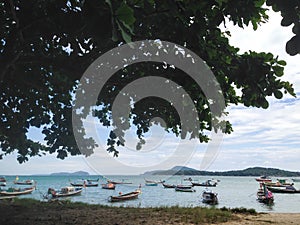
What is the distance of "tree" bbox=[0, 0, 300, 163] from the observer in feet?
12.4

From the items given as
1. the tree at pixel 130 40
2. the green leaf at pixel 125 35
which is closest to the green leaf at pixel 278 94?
the tree at pixel 130 40

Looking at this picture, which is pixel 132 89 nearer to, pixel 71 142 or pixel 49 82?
pixel 49 82

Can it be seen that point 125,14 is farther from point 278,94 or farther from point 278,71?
point 278,94

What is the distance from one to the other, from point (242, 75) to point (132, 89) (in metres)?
3.68

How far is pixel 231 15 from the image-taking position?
6.09 m

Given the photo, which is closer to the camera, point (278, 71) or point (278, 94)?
point (278, 71)

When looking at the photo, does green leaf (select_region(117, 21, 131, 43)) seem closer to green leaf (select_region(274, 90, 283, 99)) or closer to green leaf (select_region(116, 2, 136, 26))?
green leaf (select_region(116, 2, 136, 26))

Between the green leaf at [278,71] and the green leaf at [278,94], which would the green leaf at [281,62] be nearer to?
the green leaf at [278,71]

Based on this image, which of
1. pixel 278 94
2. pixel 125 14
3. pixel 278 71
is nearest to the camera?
pixel 125 14

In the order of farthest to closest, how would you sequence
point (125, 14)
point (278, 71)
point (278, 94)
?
point (278, 94) < point (278, 71) < point (125, 14)

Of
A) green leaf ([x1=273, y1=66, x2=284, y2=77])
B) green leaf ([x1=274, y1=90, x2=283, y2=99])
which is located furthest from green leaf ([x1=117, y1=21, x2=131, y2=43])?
green leaf ([x1=274, y1=90, x2=283, y2=99])

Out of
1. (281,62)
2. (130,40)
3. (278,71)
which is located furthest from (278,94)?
(130,40)

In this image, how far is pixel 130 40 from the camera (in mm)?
3488

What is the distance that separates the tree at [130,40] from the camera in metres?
3.78
